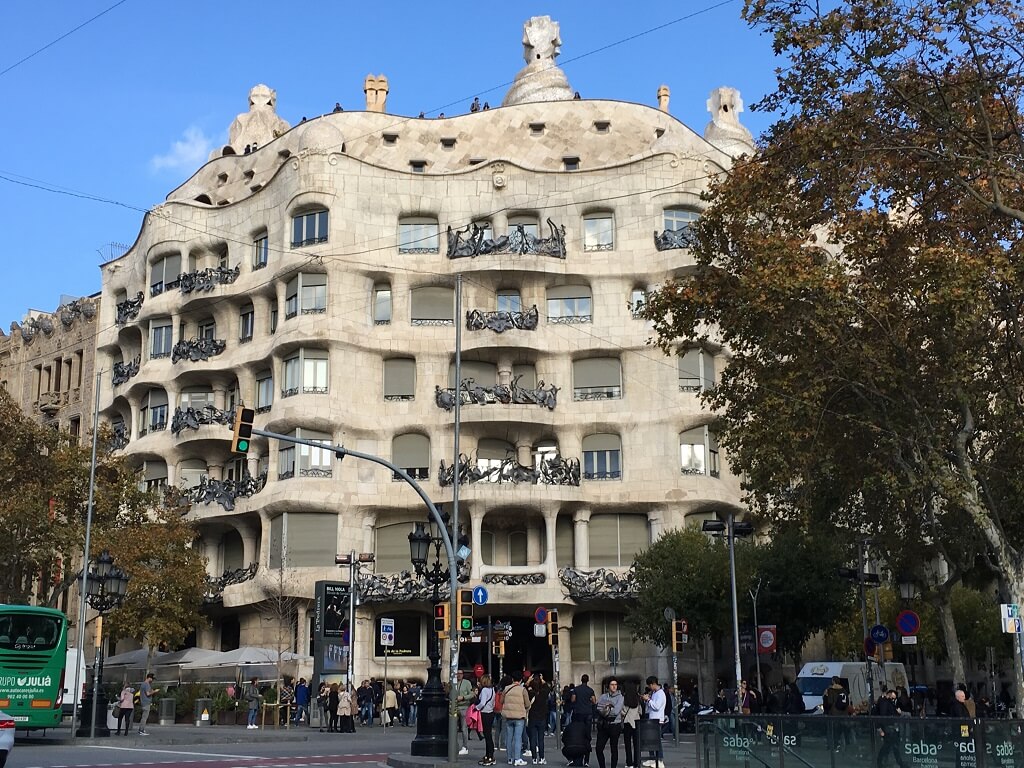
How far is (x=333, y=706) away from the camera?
119ft

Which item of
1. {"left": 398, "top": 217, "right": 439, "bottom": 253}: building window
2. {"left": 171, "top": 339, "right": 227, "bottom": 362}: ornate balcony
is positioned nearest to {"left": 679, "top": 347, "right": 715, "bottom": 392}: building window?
{"left": 398, "top": 217, "right": 439, "bottom": 253}: building window

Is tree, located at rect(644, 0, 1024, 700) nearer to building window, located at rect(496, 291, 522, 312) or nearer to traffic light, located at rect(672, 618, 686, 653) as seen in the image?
traffic light, located at rect(672, 618, 686, 653)

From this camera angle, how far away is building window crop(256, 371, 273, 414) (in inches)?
1970

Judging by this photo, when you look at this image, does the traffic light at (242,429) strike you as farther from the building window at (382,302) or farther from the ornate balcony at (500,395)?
the building window at (382,302)

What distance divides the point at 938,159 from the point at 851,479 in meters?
10.3

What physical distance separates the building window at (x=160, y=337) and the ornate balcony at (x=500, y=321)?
44.9ft

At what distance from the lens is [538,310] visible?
50.2 m

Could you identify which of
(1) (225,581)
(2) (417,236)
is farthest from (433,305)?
(1) (225,581)

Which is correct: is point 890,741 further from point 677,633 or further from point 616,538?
point 616,538

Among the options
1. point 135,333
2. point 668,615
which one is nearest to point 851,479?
point 668,615

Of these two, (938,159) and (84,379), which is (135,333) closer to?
(84,379)

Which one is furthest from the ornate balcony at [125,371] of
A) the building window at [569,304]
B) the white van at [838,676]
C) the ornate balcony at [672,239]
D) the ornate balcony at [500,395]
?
the white van at [838,676]

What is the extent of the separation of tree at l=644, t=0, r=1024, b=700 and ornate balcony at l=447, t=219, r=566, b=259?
23.2 meters

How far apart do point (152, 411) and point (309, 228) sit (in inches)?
434
